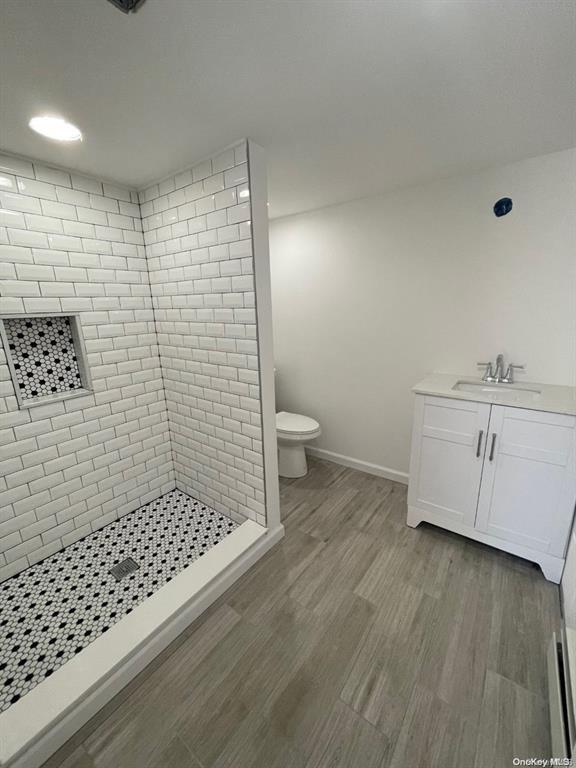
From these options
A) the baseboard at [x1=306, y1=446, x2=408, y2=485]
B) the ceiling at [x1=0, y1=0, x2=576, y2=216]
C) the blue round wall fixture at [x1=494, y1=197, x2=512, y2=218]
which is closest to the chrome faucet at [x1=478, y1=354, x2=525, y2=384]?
the blue round wall fixture at [x1=494, y1=197, x2=512, y2=218]

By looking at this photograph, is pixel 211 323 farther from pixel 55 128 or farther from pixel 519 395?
pixel 519 395

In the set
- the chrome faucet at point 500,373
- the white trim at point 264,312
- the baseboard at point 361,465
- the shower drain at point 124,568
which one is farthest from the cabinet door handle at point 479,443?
the shower drain at point 124,568

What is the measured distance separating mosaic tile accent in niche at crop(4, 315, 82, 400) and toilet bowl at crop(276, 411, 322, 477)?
5.05 feet

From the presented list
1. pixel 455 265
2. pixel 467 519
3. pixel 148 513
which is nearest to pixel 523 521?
pixel 467 519

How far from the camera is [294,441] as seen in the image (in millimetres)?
2682

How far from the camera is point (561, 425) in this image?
154cm

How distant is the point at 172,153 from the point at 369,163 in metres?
1.08

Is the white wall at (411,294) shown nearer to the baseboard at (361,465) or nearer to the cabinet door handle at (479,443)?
the baseboard at (361,465)

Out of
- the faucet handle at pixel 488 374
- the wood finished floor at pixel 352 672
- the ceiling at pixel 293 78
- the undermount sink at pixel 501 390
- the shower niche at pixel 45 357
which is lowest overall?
the wood finished floor at pixel 352 672

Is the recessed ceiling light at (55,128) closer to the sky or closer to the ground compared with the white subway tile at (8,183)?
closer to the sky

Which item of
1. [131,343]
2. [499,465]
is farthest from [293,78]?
[499,465]

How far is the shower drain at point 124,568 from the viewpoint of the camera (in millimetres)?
1790

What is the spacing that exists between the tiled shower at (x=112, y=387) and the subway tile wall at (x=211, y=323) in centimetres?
1

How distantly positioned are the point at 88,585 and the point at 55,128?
2255mm
